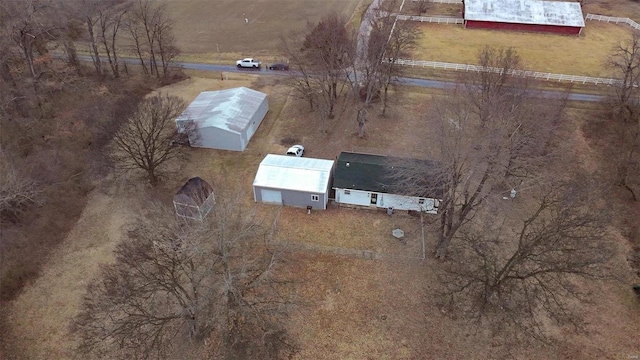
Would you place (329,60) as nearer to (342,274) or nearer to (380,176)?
(380,176)

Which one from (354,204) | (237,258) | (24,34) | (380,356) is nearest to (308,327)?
(380,356)

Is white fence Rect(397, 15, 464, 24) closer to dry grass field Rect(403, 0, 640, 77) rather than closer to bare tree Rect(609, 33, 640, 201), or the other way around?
dry grass field Rect(403, 0, 640, 77)

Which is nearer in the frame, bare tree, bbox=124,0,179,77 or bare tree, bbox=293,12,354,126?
bare tree, bbox=293,12,354,126

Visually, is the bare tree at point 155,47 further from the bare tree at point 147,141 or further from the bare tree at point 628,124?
the bare tree at point 628,124

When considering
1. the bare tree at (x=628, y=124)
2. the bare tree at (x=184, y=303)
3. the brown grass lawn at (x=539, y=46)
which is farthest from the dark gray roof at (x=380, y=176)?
the brown grass lawn at (x=539, y=46)

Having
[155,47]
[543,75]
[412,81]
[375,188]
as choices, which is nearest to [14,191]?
[375,188]

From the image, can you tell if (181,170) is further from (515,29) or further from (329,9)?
(515,29)

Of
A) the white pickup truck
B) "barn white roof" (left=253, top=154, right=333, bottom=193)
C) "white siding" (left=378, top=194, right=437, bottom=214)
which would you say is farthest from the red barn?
"barn white roof" (left=253, top=154, right=333, bottom=193)

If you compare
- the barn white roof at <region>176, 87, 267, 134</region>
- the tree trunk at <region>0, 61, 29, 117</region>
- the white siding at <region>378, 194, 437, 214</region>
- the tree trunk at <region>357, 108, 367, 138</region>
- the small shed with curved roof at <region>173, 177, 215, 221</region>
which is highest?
the tree trunk at <region>0, 61, 29, 117</region>
